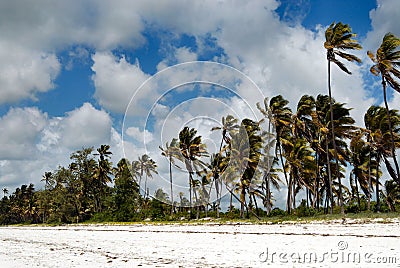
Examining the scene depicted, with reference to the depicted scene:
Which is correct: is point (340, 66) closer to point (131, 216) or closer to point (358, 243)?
point (358, 243)

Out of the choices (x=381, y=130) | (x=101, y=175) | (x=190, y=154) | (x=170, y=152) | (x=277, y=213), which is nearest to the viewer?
(x=170, y=152)

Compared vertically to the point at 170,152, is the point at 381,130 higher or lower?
higher

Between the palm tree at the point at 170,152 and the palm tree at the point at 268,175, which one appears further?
the palm tree at the point at 268,175

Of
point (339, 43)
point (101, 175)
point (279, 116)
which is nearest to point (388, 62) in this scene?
point (339, 43)

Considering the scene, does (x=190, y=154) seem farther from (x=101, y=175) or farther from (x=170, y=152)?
(x=101, y=175)

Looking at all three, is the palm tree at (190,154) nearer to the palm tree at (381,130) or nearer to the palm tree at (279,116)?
the palm tree at (279,116)

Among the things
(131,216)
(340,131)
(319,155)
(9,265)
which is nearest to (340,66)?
(340,131)

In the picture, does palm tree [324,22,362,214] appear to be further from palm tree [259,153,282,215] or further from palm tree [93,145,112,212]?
palm tree [93,145,112,212]

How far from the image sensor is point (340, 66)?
34.7m

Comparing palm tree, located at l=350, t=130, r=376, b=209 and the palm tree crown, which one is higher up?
the palm tree crown

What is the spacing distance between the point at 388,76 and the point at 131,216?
41.0 metres

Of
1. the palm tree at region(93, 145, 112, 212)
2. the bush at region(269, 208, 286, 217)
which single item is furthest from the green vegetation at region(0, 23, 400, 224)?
the palm tree at region(93, 145, 112, 212)

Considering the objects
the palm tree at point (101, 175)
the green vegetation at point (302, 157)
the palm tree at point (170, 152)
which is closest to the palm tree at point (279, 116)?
the green vegetation at point (302, 157)

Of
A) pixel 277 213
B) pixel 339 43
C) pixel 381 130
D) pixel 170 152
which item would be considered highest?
pixel 339 43
